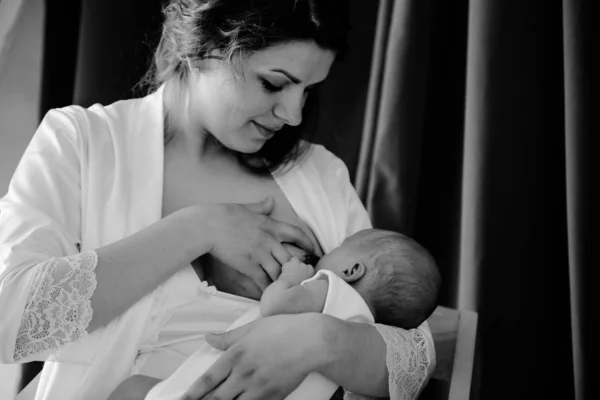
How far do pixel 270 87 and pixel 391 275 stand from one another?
413 mm

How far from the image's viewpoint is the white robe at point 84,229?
1.01m

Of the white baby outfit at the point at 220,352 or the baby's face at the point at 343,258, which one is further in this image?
the baby's face at the point at 343,258

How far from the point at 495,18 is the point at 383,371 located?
1.01m

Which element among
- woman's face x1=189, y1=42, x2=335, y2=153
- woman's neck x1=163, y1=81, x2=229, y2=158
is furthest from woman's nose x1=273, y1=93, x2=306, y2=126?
woman's neck x1=163, y1=81, x2=229, y2=158

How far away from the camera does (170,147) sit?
138 centimetres

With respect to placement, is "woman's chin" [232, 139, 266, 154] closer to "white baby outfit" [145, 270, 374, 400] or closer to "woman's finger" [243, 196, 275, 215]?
"woman's finger" [243, 196, 275, 215]

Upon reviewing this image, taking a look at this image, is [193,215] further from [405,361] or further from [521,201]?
[521,201]

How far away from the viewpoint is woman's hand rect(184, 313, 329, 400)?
98 centimetres

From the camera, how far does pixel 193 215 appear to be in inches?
45.9

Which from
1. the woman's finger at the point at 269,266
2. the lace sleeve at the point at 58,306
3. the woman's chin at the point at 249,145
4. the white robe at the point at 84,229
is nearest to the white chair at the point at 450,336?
the white robe at the point at 84,229

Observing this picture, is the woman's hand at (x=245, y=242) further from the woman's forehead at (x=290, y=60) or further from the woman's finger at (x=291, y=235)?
the woman's forehead at (x=290, y=60)

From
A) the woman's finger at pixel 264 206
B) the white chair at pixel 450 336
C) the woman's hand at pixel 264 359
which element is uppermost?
the woman's finger at pixel 264 206

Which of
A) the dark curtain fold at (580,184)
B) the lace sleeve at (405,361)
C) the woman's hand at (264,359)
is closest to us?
the woman's hand at (264,359)

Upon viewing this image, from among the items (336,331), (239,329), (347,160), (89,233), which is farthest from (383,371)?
(347,160)
